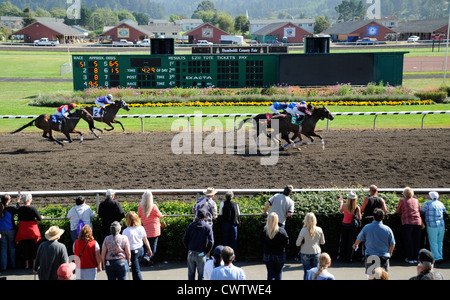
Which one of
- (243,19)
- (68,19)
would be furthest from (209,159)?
(68,19)

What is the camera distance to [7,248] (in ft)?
24.4

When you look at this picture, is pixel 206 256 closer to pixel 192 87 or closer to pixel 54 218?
pixel 54 218

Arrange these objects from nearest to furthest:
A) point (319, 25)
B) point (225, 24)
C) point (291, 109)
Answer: point (291, 109) → point (319, 25) → point (225, 24)

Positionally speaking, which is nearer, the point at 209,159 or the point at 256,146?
the point at 209,159

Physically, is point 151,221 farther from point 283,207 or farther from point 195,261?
point 283,207

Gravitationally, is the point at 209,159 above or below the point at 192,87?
below

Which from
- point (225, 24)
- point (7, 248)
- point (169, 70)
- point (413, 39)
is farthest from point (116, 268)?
point (225, 24)

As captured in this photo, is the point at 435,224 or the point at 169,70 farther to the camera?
the point at 169,70

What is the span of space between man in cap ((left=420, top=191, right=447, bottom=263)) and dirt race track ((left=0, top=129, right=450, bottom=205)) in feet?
12.5

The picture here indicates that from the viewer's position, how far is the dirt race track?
454 inches

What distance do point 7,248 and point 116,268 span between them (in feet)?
7.57

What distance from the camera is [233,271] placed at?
5.18 m
